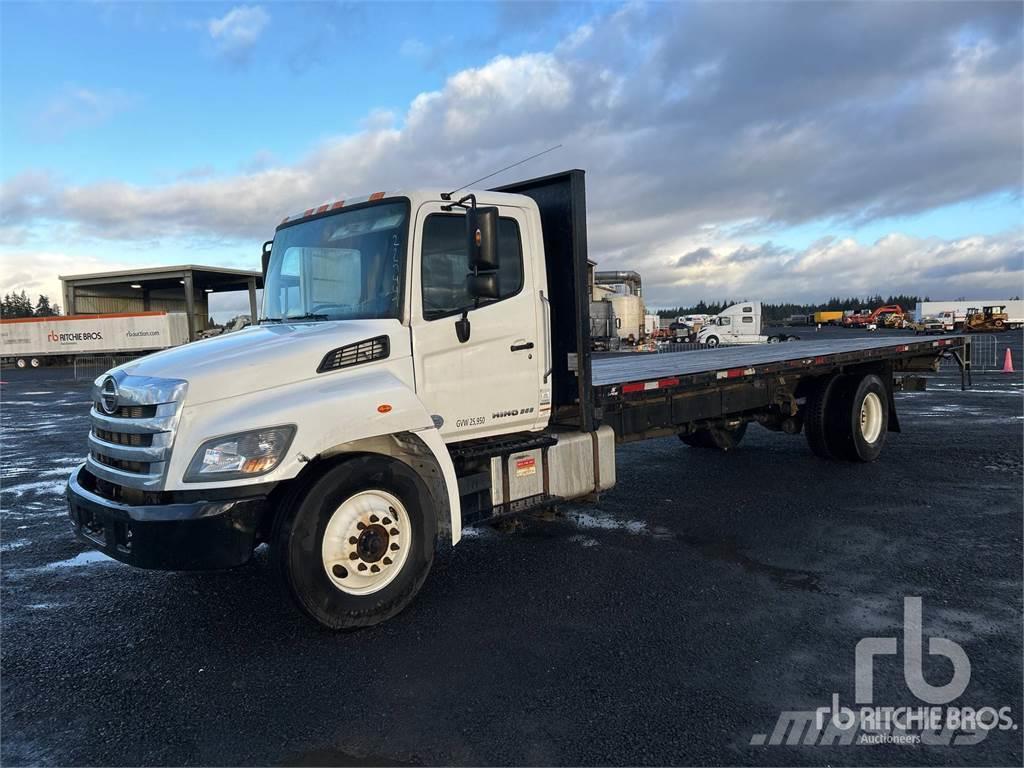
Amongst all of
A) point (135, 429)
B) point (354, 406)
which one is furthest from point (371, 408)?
point (135, 429)

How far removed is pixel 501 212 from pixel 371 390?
1.80m

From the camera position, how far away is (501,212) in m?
5.18

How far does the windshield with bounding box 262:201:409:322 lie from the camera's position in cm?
464

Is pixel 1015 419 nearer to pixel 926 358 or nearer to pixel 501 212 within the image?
pixel 926 358

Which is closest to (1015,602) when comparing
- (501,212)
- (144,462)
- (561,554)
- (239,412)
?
(561,554)

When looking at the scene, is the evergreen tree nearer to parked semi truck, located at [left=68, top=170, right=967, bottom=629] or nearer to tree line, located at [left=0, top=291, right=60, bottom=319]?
tree line, located at [left=0, top=291, right=60, bottom=319]

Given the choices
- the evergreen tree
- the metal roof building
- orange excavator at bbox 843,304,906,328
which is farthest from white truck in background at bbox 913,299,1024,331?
the evergreen tree

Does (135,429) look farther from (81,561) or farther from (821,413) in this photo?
(821,413)

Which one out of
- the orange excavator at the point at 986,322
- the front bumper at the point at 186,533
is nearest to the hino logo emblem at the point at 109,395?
the front bumper at the point at 186,533

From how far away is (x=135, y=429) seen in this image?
3957 millimetres

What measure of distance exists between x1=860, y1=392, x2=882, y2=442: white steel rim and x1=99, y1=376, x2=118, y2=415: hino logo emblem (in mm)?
8489

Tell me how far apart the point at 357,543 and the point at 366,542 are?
0.06 m

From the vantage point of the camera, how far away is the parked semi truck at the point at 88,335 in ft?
140

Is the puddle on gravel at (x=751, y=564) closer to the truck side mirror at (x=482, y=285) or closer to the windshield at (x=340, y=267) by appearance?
the truck side mirror at (x=482, y=285)
